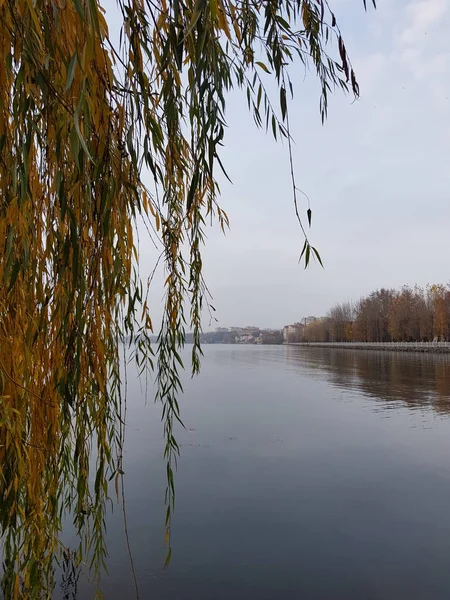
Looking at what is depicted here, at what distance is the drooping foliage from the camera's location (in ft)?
3.99

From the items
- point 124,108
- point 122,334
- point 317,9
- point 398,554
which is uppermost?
point 317,9

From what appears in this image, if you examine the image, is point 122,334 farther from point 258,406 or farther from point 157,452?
point 258,406

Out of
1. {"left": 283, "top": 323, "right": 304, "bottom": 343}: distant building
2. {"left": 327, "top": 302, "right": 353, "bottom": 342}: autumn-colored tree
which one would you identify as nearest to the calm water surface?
{"left": 327, "top": 302, "right": 353, "bottom": 342}: autumn-colored tree

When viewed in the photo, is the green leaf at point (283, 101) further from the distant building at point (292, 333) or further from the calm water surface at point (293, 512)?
the distant building at point (292, 333)

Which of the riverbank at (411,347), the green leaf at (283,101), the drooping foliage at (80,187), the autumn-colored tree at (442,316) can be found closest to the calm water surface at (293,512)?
the drooping foliage at (80,187)

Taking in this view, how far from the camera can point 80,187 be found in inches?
54.2

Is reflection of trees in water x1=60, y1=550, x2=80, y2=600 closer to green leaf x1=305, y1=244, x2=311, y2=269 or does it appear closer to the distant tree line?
green leaf x1=305, y1=244, x2=311, y2=269

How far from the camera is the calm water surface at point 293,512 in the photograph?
4.30 m

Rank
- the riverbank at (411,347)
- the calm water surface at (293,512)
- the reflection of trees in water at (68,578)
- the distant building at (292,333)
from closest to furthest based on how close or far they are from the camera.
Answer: the reflection of trees in water at (68,578)
the calm water surface at (293,512)
the riverbank at (411,347)
the distant building at (292,333)

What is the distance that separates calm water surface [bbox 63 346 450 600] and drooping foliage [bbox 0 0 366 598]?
3.24m

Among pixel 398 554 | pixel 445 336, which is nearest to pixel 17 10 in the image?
pixel 398 554

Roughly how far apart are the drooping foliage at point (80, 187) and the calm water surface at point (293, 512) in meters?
3.24

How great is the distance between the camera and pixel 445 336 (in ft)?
176

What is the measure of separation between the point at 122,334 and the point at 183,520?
4617mm
